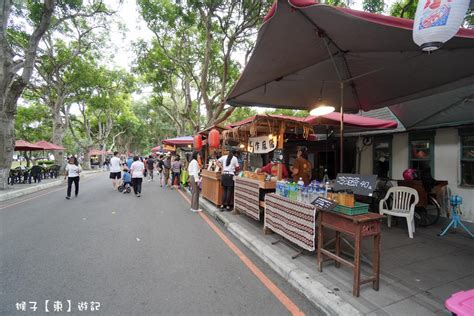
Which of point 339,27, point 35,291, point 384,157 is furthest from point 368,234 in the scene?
point 384,157

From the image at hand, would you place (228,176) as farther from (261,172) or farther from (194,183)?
(261,172)

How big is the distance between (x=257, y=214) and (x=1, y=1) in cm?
1292

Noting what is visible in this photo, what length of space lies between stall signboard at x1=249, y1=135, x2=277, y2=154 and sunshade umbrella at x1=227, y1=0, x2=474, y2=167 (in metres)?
0.99

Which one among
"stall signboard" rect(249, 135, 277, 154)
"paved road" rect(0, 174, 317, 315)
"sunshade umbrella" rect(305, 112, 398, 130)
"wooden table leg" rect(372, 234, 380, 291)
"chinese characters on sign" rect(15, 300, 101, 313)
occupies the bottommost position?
"chinese characters on sign" rect(15, 300, 101, 313)

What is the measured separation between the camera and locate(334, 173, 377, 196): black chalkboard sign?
124 inches

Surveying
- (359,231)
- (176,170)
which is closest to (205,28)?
(176,170)

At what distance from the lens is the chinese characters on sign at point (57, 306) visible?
2810 millimetres

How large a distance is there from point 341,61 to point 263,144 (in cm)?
291

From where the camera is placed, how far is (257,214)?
18.5ft

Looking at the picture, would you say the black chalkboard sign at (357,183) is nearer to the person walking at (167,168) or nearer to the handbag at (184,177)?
the handbag at (184,177)

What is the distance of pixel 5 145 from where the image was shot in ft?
35.8

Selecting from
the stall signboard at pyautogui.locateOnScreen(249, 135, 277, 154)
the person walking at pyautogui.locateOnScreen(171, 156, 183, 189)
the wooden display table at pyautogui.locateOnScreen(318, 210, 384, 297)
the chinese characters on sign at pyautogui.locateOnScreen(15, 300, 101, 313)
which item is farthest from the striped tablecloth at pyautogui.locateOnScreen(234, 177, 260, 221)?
the person walking at pyautogui.locateOnScreen(171, 156, 183, 189)

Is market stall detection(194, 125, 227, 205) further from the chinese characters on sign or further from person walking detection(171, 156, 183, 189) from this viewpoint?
the chinese characters on sign

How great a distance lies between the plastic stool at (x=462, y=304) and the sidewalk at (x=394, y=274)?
75cm
